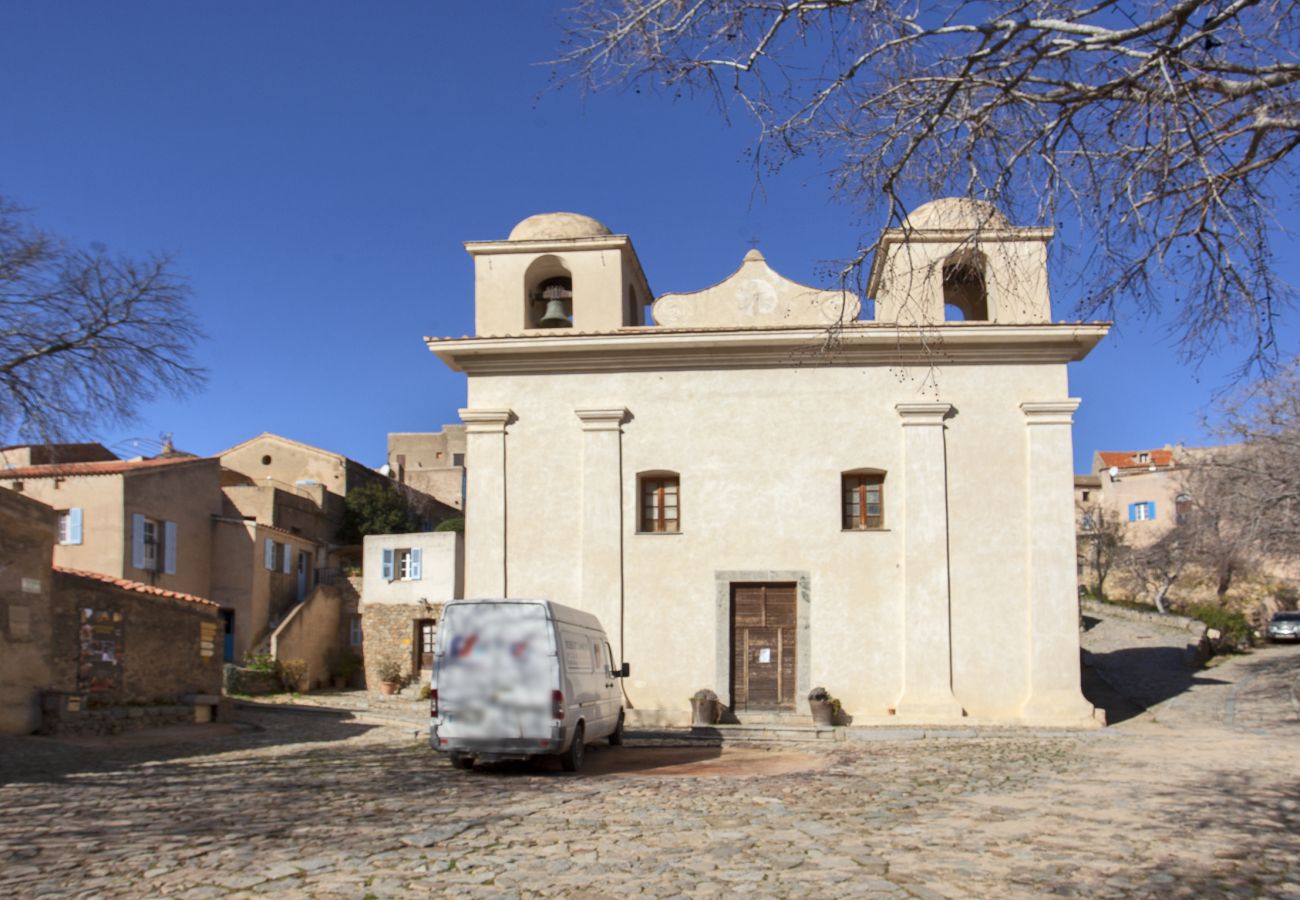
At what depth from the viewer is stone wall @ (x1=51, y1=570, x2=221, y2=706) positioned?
1733cm

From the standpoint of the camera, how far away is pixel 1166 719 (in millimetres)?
20906

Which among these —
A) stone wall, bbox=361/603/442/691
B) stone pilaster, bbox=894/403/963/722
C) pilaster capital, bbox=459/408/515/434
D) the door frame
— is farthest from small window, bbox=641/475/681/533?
stone wall, bbox=361/603/442/691

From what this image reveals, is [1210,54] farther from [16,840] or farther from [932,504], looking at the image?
[932,504]

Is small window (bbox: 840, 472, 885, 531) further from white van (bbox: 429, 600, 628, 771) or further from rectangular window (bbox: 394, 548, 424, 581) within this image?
rectangular window (bbox: 394, 548, 424, 581)

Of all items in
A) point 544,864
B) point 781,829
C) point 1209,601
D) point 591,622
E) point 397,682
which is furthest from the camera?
point 1209,601

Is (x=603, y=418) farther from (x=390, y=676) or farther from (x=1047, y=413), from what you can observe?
(x=390, y=676)

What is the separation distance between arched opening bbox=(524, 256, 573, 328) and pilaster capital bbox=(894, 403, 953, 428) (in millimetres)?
6807

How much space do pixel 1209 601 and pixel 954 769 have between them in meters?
38.7

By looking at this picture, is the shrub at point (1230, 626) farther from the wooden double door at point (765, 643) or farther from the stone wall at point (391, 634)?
the stone wall at point (391, 634)

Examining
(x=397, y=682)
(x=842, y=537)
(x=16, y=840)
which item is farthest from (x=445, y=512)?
(x=16, y=840)

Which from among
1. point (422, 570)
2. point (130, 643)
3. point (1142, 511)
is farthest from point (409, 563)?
point (1142, 511)

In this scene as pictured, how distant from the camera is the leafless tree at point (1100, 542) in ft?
168

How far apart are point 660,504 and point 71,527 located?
61.0ft

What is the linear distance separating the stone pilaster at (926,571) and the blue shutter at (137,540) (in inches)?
853
